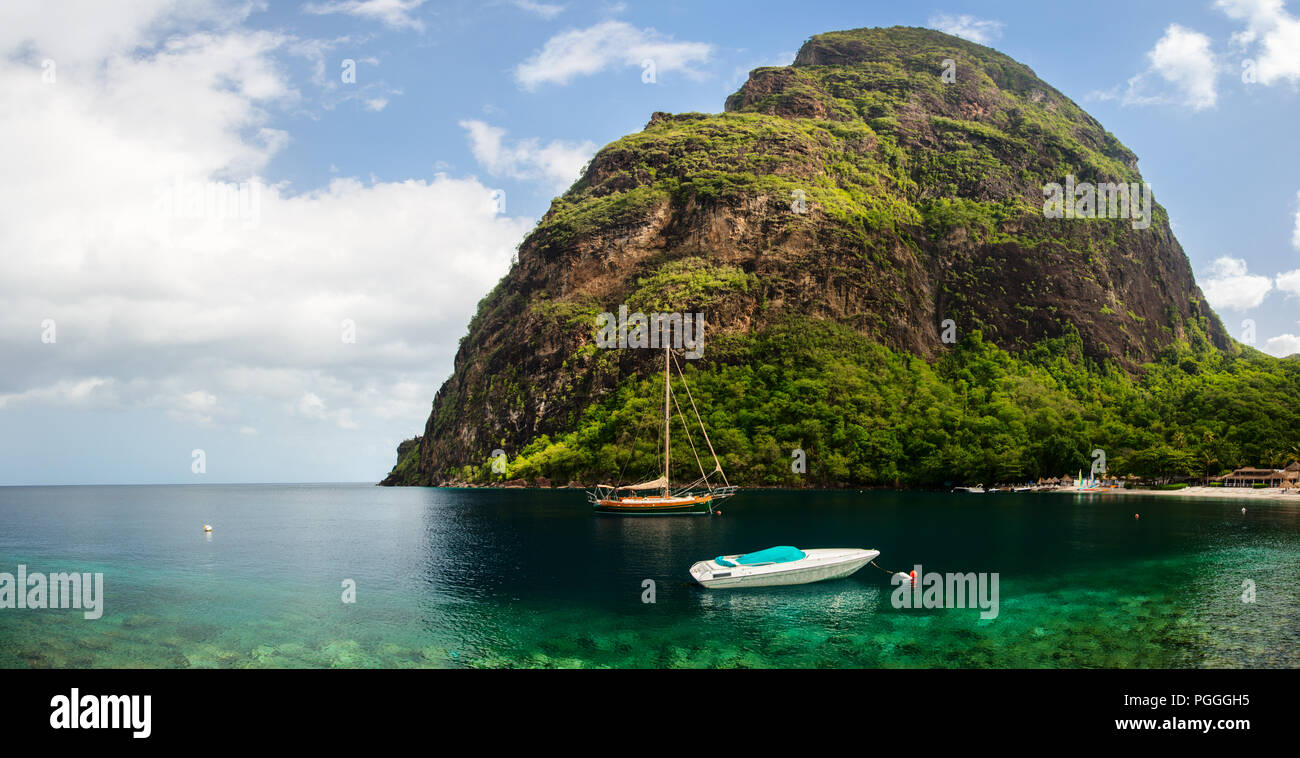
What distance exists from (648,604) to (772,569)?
7526 mm

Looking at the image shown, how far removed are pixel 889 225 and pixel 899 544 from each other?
164496 millimetres

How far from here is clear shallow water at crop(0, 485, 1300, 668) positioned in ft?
83.3

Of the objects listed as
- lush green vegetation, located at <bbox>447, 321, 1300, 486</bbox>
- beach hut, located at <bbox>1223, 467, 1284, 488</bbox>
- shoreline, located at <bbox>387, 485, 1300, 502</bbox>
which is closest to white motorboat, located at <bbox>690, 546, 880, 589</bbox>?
shoreline, located at <bbox>387, 485, 1300, 502</bbox>

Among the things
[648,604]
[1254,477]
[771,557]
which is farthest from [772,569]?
[1254,477]

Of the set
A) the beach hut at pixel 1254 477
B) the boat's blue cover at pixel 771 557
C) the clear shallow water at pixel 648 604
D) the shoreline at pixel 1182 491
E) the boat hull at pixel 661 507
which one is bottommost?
the shoreline at pixel 1182 491

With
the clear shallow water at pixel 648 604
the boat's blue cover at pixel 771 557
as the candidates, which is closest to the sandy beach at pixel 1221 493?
the clear shallow water at pixel 648 604

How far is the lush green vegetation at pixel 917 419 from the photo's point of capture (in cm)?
13612

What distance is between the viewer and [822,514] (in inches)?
3150

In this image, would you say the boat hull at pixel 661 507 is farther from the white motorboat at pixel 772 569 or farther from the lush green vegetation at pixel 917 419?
the lush green vegetation at pixel 917 419

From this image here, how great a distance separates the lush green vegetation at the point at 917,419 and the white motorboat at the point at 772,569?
102 m

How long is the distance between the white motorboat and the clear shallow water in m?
0.78
